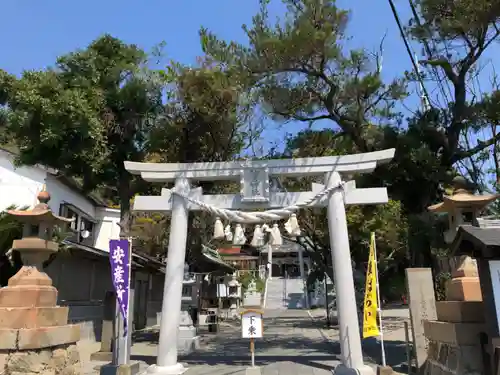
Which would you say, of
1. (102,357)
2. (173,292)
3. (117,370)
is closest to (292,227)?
(173,292)

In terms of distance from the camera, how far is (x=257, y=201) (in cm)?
1064

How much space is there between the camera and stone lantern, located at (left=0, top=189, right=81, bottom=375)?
7055mm

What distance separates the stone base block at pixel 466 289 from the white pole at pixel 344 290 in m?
3.10

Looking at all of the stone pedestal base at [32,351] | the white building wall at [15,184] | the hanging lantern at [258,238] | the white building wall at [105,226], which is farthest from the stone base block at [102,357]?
the white building wall at [105,226]

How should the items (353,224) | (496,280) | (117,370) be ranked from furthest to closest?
(353,224)
(117,370)
(496,280)

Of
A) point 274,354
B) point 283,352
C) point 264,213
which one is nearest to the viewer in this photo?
point 264,213

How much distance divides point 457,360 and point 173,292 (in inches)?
257

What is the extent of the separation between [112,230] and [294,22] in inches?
686

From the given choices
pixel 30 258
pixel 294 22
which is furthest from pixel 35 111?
pixel 294 22

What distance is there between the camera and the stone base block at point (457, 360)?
6.03m

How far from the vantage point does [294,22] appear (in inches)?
428

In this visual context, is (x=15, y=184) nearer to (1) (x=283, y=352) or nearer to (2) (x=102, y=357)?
(2) (x=102, y=357)

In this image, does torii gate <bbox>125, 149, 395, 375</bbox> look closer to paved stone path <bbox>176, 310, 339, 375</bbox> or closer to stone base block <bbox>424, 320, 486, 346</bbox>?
paved stone path <bbox>176, 310, 339, 375</bbox>

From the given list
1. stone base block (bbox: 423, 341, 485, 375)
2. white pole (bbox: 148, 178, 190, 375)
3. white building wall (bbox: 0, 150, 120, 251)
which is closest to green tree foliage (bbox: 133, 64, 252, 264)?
white pole (bbox: 148, 178, 190, 375)
